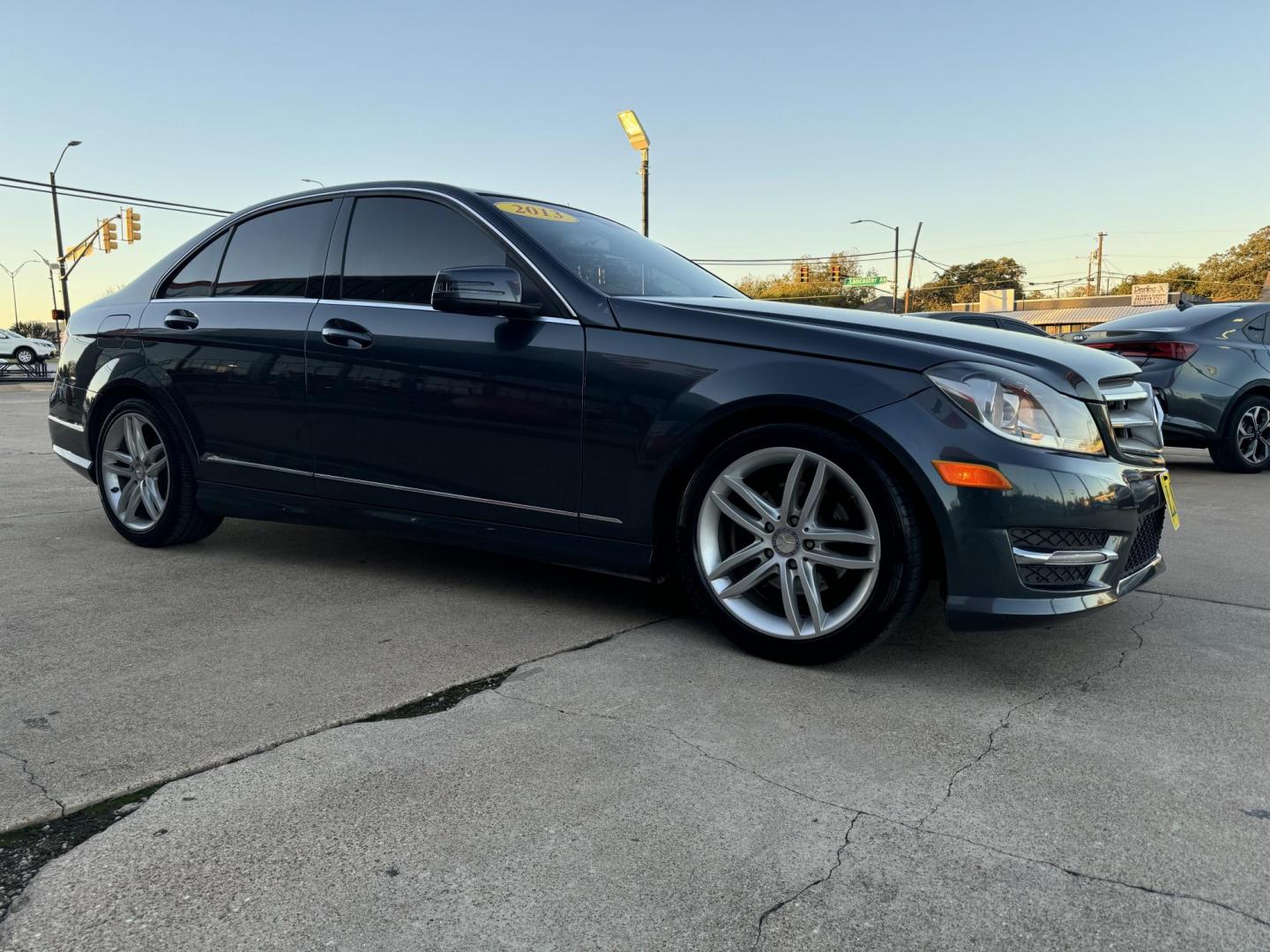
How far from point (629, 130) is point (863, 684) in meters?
18.5

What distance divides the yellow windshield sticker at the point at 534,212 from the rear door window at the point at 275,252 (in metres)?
0.83

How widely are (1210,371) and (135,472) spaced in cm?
771

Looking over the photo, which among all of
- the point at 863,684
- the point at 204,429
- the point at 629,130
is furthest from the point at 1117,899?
the point at 629,130

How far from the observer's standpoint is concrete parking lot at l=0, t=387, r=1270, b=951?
1807mm

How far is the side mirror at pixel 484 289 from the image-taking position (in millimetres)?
3523

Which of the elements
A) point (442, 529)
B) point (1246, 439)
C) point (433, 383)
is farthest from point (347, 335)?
point (1246, 439)

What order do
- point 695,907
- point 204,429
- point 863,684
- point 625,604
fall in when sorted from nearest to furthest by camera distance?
1. point 695,907
2. point 863,684
3. point 625,604
4. point 204,429

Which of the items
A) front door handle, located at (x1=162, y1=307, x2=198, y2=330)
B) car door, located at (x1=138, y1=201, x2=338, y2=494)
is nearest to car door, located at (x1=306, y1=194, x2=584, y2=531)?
car door, located at (x1=138, y1=201, x2=338, y2=494)

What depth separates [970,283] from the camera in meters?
103

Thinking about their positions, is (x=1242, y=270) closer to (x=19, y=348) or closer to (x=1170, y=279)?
(x=1170, y=279)

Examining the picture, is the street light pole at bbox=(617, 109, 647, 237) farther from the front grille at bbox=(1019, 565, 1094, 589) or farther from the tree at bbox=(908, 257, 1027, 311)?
the tree at bbox=(908, 257, 1027, 311)

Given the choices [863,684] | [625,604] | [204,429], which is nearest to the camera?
[863,684]

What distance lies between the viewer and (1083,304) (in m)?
74.7

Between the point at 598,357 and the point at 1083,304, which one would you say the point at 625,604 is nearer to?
the point at 598,357
